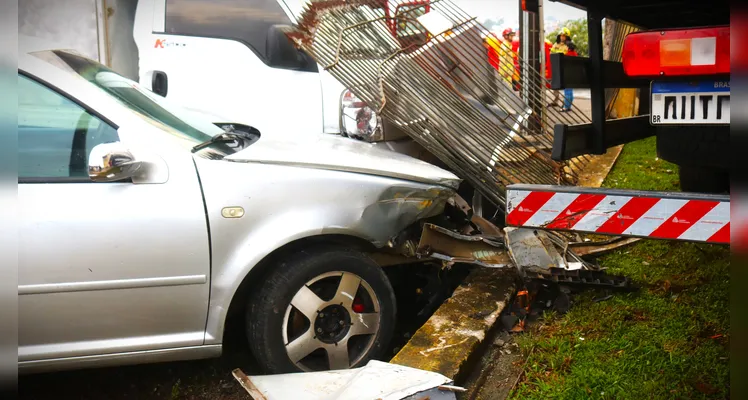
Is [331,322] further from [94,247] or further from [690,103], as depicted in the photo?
[690,103]

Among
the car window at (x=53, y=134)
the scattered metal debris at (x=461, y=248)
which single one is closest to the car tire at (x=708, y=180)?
the scattered metal debris at (x=461, y=248)

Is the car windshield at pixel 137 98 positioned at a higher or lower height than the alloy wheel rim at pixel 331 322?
higher

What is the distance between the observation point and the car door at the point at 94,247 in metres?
2.71

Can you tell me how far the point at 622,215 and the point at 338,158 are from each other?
4.32 ft

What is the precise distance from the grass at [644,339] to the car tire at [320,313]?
Answer: 73 centimetres

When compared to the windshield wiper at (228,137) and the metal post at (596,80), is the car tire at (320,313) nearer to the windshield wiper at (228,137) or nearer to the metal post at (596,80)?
the windshield wiper at (228,137)

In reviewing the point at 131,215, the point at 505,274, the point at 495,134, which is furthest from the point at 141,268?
the point at 495,134

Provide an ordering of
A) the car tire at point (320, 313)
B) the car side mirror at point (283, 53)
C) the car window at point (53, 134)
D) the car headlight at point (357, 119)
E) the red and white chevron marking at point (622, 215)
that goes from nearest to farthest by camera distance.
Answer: the red and white chevron marking at point (622, 215)
the car window at point (53, 134)
the car tire at point (320, 313)
the car headlight at point (357, 119)
the car side mirror at point (283, 53)

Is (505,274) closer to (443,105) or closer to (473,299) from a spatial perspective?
(473,299)

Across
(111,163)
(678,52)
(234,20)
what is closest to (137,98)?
(111,163)

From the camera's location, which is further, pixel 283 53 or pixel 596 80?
pixel 283 53

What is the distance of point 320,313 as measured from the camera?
3.05 meters

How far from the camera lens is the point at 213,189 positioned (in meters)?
2.89

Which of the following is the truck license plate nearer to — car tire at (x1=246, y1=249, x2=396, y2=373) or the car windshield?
car tire at (x1=246, y1=249, x2=396, y2=373)
